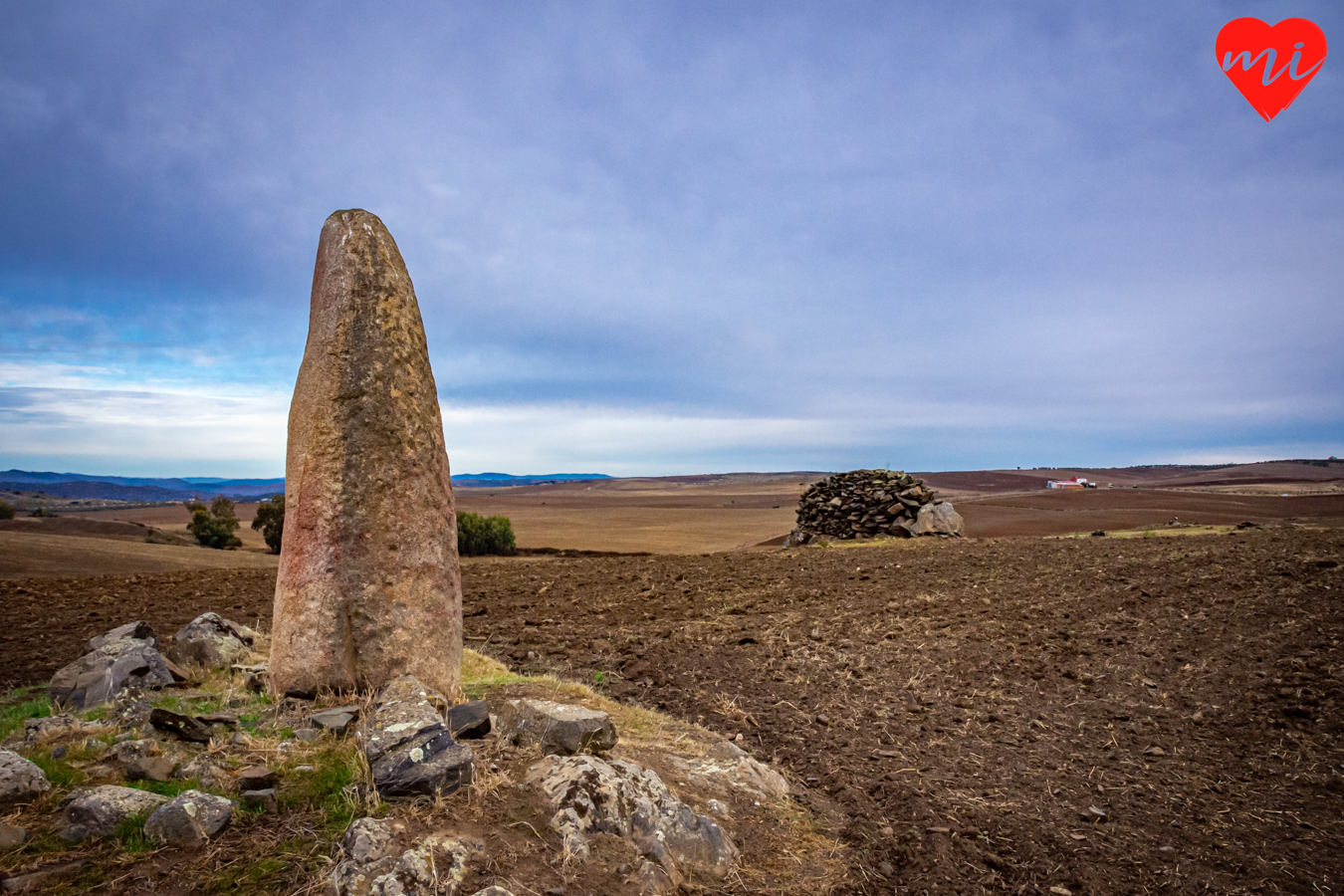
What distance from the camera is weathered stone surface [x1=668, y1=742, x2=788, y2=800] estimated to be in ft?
18.1

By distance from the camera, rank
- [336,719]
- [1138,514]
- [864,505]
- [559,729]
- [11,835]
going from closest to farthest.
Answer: [11,835]
[559,729]
[336,719]
[864,505]
[1138,514]

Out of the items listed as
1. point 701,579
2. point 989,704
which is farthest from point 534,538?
point 989,704

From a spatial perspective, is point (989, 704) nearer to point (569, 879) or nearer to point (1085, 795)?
point (1085, 795)

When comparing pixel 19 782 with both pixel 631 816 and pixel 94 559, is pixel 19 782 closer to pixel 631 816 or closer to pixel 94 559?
pixel 631 816

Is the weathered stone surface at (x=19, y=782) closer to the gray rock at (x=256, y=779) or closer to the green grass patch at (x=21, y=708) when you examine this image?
the gray rock at (x=256, y=779)

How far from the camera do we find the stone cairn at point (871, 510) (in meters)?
23.7

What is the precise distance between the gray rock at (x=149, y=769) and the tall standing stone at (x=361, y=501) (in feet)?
5.42

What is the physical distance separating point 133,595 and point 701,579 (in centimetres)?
1064

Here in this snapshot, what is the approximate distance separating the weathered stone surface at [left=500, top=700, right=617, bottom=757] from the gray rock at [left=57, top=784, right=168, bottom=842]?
2.14 metres

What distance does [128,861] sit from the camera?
372cm

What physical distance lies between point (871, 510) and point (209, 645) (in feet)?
67.3

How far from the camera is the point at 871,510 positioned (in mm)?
24750

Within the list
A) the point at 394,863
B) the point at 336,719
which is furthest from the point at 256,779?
the point at 394,863

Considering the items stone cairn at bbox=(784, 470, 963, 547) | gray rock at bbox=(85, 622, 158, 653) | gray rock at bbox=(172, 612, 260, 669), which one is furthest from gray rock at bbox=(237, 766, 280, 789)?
stone cairn at bbox=(784, 470, 963, 547)
